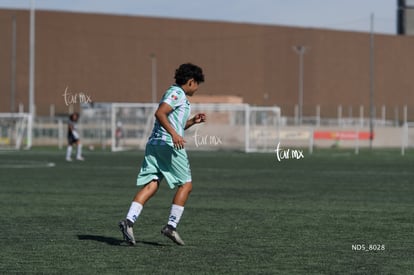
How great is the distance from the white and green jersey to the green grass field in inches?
46.2

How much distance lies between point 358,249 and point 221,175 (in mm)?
18198

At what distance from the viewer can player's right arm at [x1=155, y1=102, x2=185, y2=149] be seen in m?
11.9

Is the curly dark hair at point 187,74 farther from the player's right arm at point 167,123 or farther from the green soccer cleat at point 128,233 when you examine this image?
the green soccer cleat at point 128,233

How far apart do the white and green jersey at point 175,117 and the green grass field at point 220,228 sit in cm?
117

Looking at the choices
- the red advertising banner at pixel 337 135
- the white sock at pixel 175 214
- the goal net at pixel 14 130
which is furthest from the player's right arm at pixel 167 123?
the red advertising banner at pixel 337 135

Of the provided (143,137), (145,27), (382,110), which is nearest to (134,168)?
(143,137)

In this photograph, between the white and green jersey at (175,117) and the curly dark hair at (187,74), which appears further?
the curly dark hair at (187,74)

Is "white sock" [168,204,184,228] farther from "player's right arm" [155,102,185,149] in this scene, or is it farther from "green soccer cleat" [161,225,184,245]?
"player's right arm" [155,102,185,149]

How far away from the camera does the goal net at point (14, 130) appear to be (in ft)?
204

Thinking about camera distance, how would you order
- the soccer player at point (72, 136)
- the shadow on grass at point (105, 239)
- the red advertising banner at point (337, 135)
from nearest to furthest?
1. the shadow on grass at point (105, 239)
2. the soccer player at point (72, 136)
3. the red advertising banner at point (337, 135)

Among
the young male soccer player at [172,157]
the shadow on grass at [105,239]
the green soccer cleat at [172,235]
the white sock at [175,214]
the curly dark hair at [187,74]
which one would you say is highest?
the curly dark hair at [187,74]

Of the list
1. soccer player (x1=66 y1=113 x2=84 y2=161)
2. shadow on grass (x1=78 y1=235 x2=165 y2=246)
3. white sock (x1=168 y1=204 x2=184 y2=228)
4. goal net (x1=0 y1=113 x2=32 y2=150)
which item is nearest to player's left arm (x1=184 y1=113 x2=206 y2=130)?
white sock (x1=168 y1=204 x2=184 y2=228)

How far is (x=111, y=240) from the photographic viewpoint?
12680 millimetres

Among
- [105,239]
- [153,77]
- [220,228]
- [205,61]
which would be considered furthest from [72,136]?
[205,61]
